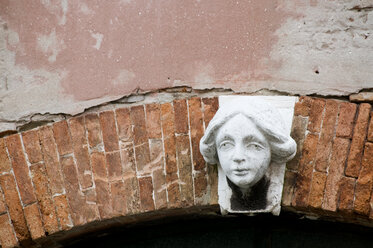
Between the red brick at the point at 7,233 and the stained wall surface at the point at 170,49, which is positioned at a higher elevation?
the stained wall surface at the point at 170,49

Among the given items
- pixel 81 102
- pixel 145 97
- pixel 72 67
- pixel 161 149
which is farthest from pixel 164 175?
pixel 72 67

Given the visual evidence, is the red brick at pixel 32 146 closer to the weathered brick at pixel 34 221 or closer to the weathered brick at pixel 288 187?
the weathered brick at pixel 34 221

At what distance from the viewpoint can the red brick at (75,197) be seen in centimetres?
295

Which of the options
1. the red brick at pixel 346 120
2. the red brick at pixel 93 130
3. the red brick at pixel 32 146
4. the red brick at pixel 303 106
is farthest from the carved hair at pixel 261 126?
the red brick at pixel 32 146

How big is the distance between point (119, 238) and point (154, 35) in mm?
1234

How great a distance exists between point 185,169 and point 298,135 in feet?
2.06

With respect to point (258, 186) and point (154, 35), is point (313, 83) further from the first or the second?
point (154, 35)

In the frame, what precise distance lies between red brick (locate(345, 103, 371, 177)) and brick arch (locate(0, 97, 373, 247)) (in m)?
0.02

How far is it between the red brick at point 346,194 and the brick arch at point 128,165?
0.07 meters

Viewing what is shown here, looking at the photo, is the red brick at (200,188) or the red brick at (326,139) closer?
the red brick at (326,139)

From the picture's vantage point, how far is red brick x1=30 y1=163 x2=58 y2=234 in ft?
9.73

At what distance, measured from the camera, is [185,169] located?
2.90m

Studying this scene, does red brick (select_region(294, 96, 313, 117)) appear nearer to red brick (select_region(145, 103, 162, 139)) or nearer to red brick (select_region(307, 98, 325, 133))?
red brick (select_region(307, 98, 325, 133))

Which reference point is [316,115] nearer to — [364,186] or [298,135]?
[298,135]
